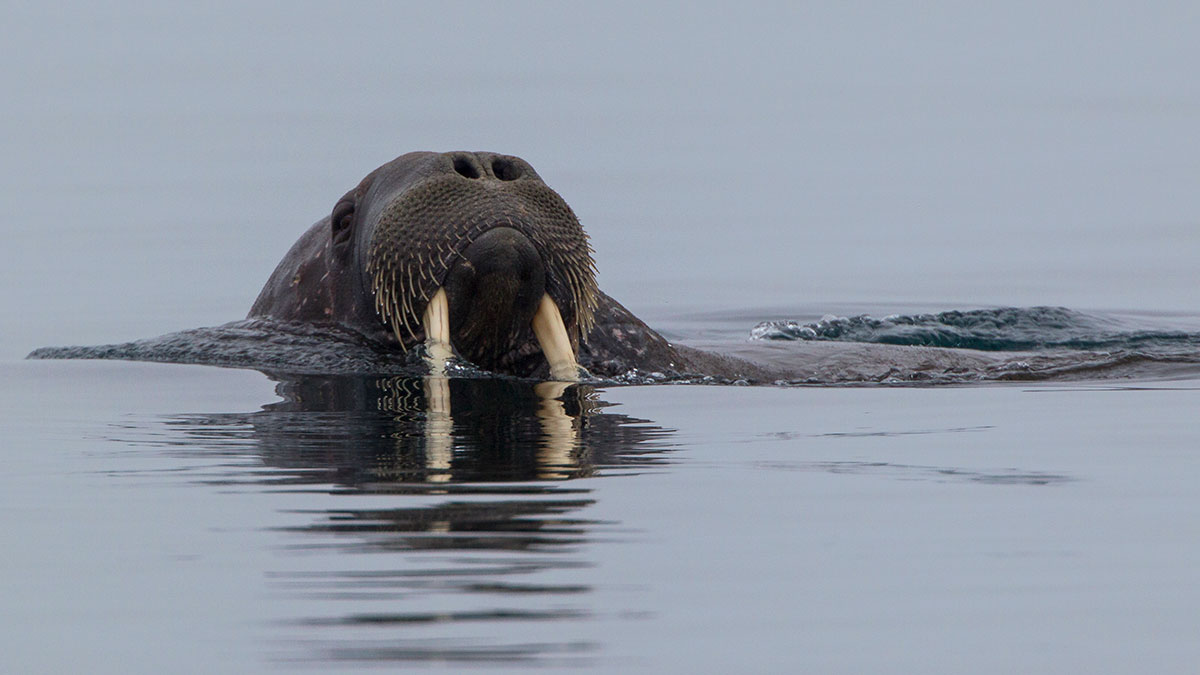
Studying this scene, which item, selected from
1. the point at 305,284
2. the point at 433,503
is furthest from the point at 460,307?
the point at 433,503

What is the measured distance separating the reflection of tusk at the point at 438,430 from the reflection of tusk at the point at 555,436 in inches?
12.2

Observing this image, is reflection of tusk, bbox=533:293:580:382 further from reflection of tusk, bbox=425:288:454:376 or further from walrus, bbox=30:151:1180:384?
reflection of tusk, bbox=425:288:454:376

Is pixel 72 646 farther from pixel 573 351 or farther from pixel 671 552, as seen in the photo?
pixel 573 351

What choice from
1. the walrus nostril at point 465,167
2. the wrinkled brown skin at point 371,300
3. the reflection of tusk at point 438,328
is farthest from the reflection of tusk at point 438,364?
the walrus nostril at point 465,167

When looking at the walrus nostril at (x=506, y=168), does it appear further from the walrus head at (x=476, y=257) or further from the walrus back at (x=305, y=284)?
the walrus back at (x=305, y=284)

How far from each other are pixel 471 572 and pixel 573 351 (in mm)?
3914

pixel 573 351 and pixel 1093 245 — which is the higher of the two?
pixel 1093 245

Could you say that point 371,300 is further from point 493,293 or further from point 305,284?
point 493,293

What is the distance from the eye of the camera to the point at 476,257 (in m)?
7.55

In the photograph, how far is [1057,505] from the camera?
545cm

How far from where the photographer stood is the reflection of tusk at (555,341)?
7.91 meters

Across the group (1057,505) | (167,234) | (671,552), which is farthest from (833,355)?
(167,234)

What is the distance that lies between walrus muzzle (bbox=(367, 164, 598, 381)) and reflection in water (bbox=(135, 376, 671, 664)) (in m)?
0.29

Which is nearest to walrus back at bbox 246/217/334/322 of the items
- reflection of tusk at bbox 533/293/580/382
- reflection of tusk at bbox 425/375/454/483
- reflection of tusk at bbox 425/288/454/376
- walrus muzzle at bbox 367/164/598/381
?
walrus muzzle at bbox 367/164/598/381
